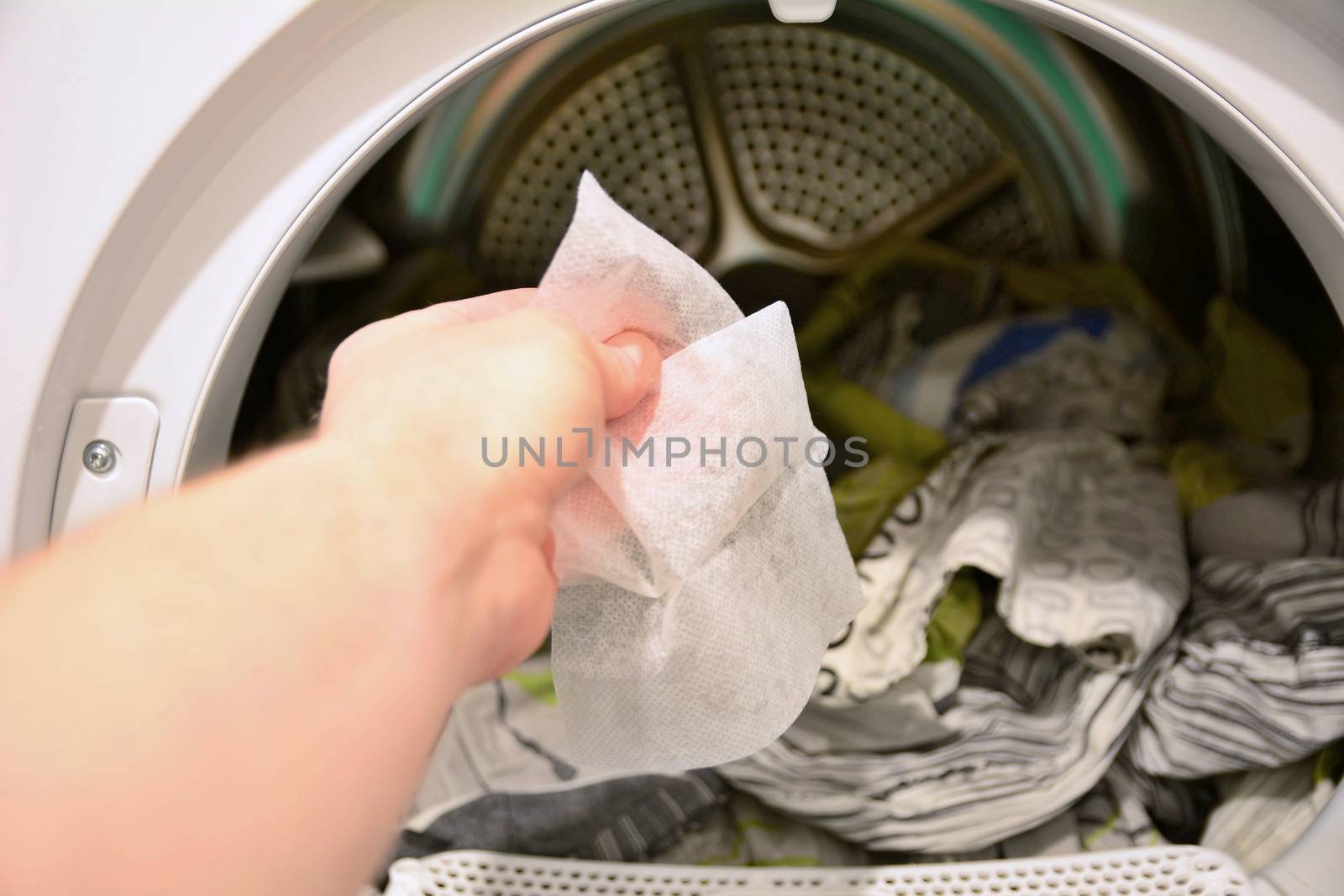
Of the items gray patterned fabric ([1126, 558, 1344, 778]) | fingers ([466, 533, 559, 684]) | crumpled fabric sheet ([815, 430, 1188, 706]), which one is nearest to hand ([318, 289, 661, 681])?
fingers ([466, 533, 559, 684])

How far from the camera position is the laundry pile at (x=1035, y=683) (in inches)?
21.9

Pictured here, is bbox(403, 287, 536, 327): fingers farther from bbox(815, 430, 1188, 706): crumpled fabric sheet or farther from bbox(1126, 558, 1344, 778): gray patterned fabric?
bbox(1126, 558, 1344, 778): gray patterned fabric

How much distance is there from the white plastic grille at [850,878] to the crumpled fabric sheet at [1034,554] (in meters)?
0.11

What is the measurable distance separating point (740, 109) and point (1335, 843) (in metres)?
0.60

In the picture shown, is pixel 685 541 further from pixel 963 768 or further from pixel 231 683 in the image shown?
pixel 963 768

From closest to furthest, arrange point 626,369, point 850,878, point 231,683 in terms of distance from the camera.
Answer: point 231,683 → point 626,369 → point 850,878

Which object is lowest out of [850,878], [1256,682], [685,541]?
[850,878]

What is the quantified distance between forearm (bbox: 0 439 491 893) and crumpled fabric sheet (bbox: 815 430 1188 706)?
1.11ft

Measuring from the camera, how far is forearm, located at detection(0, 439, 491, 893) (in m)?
0.20

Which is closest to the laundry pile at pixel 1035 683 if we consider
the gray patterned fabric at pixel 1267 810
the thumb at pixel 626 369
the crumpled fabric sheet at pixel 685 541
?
the gray patterned fabric at pixel 1267 810

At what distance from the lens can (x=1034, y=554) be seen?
0.62 meters

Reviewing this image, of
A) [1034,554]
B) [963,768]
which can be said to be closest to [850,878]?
[963,768]

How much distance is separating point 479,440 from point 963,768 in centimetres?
43

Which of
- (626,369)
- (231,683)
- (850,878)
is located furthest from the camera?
(850,878)
